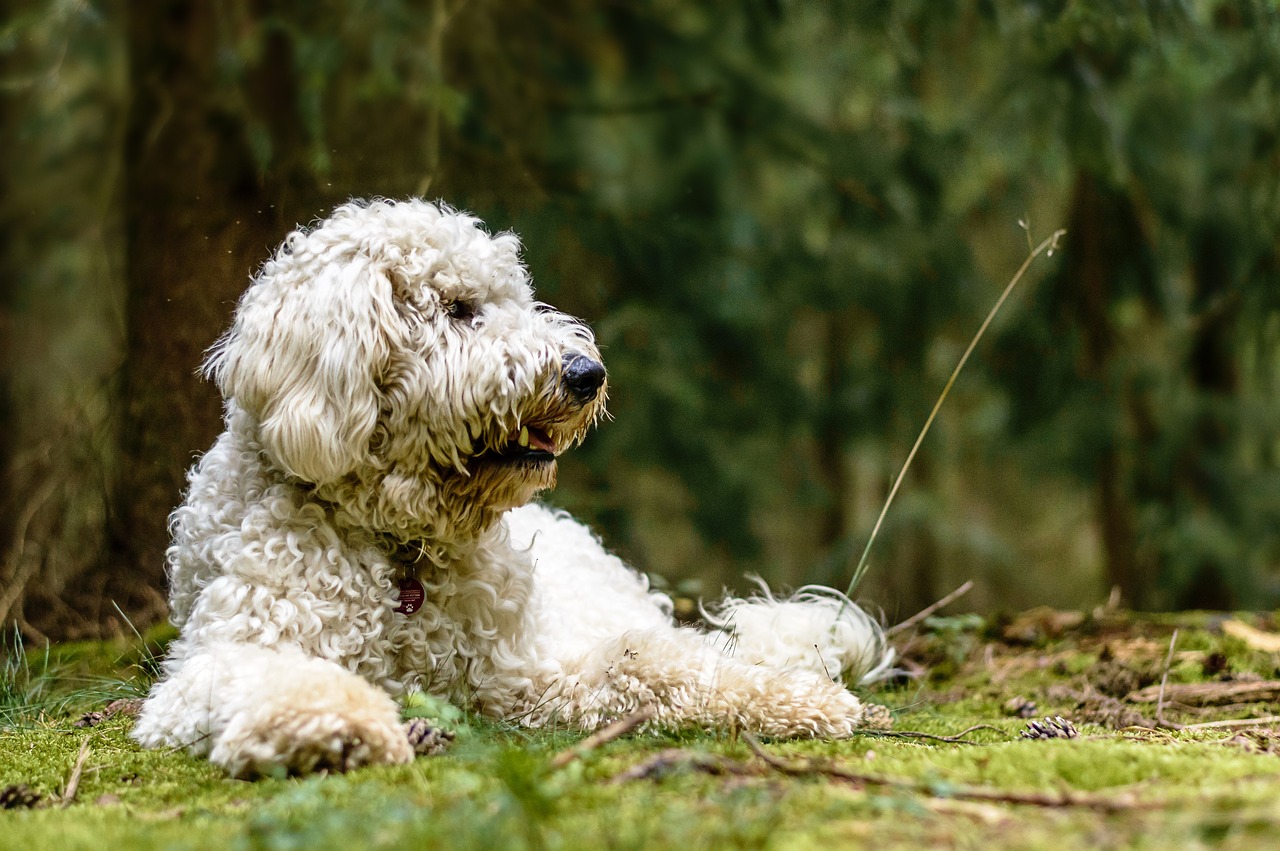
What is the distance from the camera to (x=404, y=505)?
333 centimetres

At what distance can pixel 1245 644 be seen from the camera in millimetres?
4961

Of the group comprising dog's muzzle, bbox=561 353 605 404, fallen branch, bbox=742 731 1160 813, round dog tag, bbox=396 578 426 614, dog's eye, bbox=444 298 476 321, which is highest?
dog's eye, bbox=444 298 476 321

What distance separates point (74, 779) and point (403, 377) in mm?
1422

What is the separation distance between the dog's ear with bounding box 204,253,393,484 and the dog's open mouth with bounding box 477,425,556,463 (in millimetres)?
404

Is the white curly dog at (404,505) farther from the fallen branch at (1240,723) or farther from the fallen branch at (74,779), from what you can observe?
the fallen branch at (1240,723)

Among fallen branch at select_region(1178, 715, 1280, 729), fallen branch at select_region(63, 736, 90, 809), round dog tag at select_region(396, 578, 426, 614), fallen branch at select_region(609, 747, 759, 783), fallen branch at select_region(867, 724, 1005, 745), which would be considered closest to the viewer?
fallen branch at select_region(609, 747, 759, 783)

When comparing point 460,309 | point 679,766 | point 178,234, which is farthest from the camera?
point 178,234

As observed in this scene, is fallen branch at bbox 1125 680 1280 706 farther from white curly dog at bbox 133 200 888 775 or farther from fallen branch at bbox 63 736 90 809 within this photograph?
fallen branch at bbox 63 736 90 809

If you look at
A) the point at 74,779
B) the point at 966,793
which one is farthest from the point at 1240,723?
the point at 74,779

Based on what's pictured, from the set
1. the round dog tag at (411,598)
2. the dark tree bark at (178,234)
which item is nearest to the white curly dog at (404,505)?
the round dog tag at (411,598)

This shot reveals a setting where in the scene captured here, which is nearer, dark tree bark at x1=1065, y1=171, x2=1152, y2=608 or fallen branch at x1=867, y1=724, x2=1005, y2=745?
fallen branch at x1=867, y1=724, x2=1005, y2=745

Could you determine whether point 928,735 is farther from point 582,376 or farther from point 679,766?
point 582,376

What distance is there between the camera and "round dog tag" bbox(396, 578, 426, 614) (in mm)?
3412

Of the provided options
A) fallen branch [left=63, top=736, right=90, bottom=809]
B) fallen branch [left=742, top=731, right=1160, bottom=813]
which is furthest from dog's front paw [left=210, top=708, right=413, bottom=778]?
fallen branch [left=742, top=731, right=1160, bottom=813]
